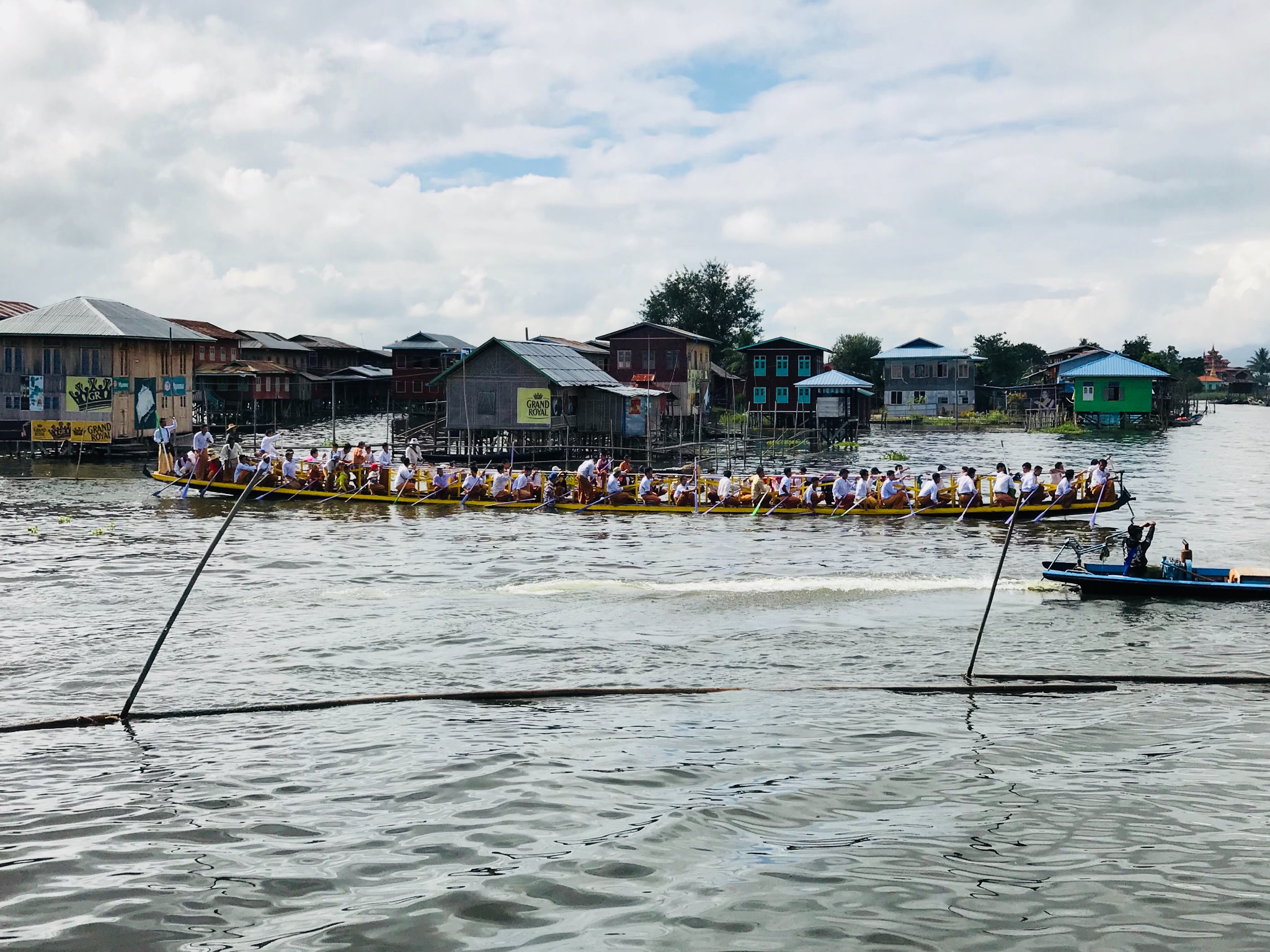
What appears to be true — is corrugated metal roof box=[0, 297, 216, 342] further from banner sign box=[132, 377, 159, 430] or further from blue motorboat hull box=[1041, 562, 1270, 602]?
blue motorboat hull box=[1041, 562, 1270, 602]

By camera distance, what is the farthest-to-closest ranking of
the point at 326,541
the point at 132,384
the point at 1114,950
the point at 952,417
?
the point at 952,417 → the point at 132,384 → the point at 326,541 → the point at 1114,950

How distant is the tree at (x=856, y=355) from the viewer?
3383 inches

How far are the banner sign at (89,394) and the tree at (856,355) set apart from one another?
54.5 metres

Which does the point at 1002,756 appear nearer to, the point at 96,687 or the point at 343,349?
the point at 96,687

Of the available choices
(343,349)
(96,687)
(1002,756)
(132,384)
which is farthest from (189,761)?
(343,349)

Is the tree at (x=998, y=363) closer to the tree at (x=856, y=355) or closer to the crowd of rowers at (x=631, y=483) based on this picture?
the tree at (x=856, y=355)

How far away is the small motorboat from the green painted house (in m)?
56.4

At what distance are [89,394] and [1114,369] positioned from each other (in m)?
58.5

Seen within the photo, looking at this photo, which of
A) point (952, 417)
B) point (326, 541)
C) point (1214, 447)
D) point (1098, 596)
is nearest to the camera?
point (1098, 596)

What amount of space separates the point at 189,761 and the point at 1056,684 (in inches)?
352

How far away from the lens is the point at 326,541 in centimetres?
2475

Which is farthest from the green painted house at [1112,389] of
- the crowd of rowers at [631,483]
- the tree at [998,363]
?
the crowd of rowers at [631,483]

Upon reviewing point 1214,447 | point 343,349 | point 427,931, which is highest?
point 343,349

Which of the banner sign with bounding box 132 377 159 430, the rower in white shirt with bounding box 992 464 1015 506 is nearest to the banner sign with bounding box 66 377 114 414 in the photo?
the banner sign with bounding box 132 377 159 430
